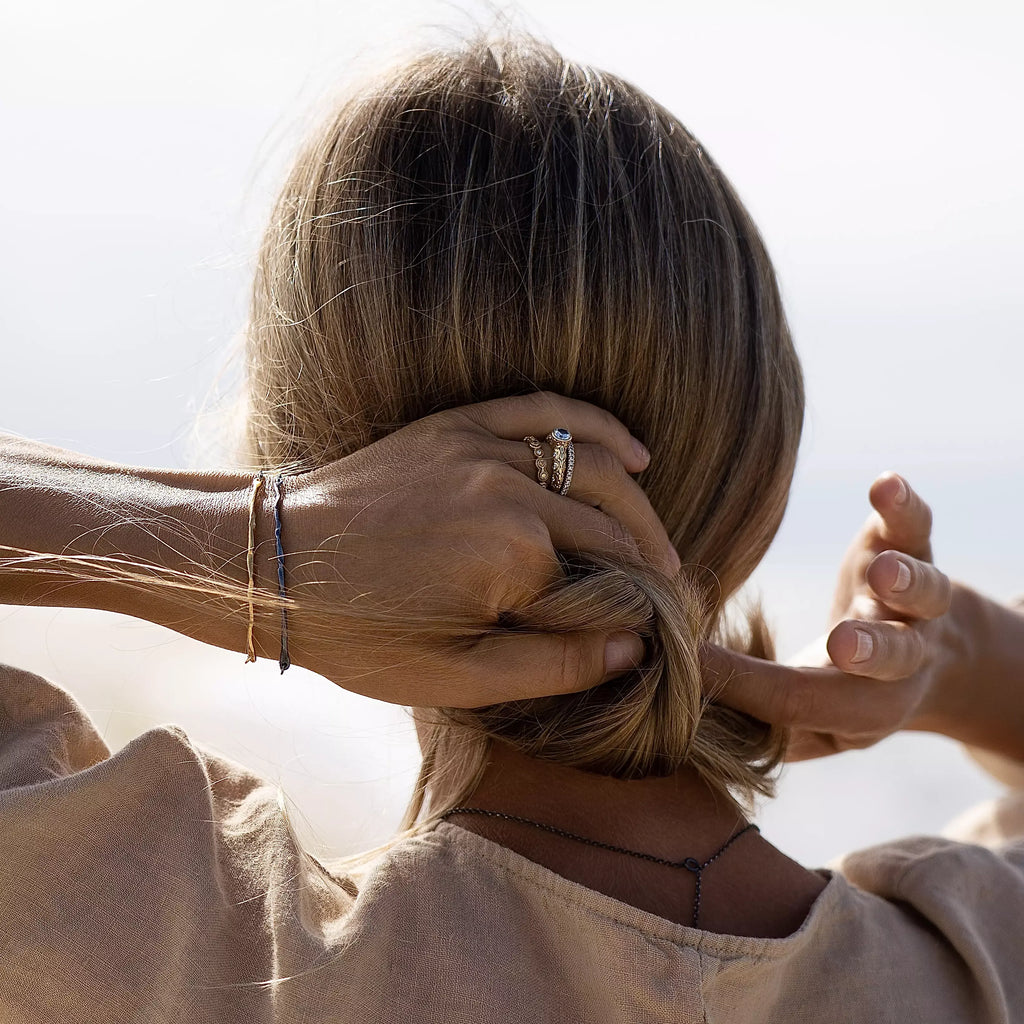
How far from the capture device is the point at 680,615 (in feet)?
3.43

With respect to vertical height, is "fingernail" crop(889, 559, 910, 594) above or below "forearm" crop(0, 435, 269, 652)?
below

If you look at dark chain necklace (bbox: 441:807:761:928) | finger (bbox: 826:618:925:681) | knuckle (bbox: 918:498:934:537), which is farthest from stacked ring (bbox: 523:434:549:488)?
knuckle (bbox: 918:498:934:537)

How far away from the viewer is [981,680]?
1736 mm

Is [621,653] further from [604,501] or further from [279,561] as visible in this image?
[279,561]

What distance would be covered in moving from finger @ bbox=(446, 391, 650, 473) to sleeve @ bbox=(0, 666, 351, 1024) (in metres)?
0.41

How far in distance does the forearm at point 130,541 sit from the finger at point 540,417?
229mm

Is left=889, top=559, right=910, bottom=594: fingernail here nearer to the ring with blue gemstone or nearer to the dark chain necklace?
the dark chain necklace

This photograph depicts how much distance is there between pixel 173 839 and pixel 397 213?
618 millimetres

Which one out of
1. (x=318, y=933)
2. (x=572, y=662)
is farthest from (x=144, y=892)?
(x=572, y=662)

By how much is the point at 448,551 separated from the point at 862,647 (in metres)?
0.66

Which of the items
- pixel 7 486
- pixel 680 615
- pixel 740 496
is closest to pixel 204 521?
pixel 7 486

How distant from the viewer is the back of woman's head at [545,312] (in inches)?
39.9

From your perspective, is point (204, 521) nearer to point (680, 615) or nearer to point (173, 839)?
point (173, 839)

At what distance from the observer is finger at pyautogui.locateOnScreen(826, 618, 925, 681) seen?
4.33 feet
